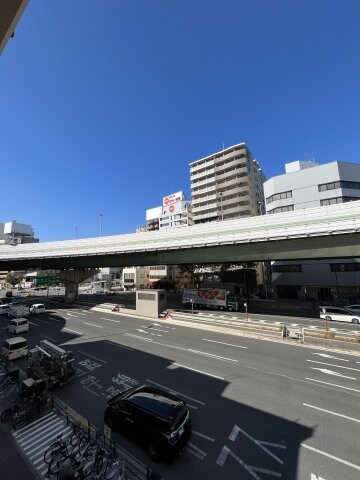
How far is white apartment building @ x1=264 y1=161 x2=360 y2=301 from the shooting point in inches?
2063

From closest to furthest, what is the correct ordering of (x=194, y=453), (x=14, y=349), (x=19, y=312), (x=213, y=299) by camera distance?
(x=194, y=453) → (x=14, y=349) → (x=19, y=312) → (x=213, y=299)

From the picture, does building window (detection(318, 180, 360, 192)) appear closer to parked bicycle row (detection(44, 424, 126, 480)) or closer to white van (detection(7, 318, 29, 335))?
white van (detection(7, 318, 29, 335))

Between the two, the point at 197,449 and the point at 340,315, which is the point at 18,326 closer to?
the point at 197,449

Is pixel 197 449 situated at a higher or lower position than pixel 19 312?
lower

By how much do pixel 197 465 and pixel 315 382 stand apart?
10.2 m

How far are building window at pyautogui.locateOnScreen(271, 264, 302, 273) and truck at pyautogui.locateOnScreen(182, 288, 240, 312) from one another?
1992 centimetres

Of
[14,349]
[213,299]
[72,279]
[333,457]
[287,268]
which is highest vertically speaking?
[287,268]

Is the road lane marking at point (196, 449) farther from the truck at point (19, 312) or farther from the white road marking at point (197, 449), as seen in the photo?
the truck at point (19, 312)

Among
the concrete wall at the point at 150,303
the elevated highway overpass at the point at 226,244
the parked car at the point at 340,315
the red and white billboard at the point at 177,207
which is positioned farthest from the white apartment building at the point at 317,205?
the red and white billboard at the point at 177,207

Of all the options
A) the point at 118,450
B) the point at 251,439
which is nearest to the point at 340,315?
the point at 251,439

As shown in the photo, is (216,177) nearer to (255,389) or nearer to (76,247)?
(76,247)

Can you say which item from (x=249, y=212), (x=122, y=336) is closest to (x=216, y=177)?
(x=249, y=212)

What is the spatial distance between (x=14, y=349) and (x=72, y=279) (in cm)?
3686

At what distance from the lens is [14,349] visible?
2081 centimetres
